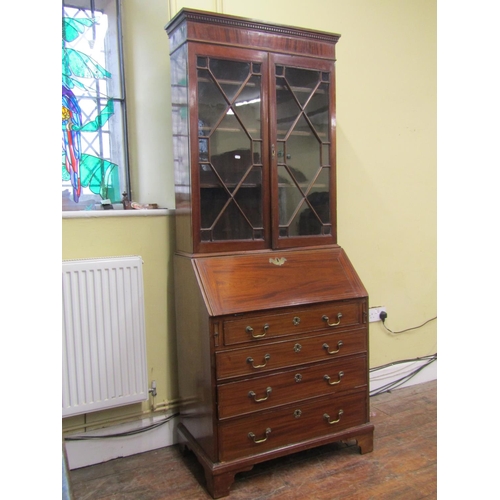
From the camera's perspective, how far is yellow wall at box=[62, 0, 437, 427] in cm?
234

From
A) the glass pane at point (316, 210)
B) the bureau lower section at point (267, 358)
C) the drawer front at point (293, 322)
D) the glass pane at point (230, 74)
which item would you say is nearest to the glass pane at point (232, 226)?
the bureau lower section at point (267, 358)

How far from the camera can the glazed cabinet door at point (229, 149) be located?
2043 mm

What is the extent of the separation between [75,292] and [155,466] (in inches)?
35.2

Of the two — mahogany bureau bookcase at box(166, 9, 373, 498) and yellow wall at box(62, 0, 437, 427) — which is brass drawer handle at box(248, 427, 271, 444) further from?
yellow wall at box(62, 0, 437, 427)

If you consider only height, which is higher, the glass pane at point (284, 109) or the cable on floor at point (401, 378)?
the glass pane at point (284, 109)

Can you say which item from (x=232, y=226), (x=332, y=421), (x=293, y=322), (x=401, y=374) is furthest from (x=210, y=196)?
(x=401, y=374)

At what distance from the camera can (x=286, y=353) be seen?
2.05m

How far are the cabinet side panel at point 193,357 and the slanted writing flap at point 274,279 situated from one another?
0.08 meters

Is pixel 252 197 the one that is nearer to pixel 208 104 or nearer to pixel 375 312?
pixel 208 104

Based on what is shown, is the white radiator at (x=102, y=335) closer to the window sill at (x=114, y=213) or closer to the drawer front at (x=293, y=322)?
the window sill at (x=114, y=213)

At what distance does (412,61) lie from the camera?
299cm
